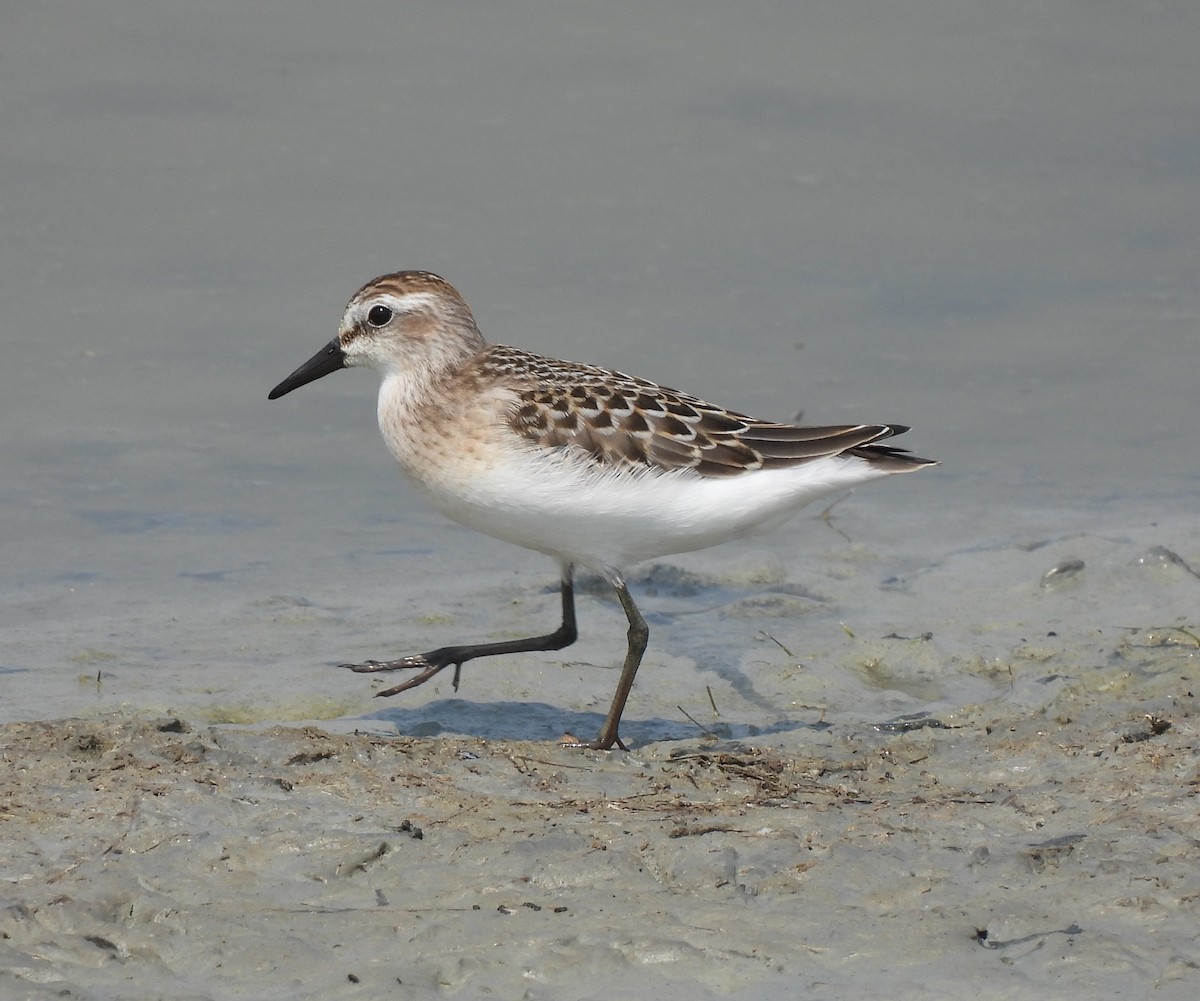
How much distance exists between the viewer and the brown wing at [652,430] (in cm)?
705

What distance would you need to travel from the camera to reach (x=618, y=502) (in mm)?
7020

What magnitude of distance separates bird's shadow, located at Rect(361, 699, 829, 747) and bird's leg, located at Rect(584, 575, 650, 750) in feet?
0.43

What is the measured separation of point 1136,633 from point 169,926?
4.89m

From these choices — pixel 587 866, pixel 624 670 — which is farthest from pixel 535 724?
pixel 587 866

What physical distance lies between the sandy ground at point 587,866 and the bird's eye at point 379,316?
6.55 ft

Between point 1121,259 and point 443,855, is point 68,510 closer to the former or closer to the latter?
point 443,855

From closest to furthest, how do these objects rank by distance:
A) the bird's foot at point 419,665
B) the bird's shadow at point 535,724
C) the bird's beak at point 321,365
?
the bird's shadow at point 535,724 < the bird's foot at point 419,665 < the bird's beak at point 321,365

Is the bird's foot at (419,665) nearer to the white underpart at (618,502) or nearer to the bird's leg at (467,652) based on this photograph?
the bird's leg at (467,652)

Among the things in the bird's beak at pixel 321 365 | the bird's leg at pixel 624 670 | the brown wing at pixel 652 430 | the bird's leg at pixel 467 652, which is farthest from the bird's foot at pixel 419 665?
the bird's beak at pixel 321 365

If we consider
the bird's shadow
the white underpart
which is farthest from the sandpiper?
the bird's shadow

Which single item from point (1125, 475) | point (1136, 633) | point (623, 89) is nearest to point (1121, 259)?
point (1125, 475)

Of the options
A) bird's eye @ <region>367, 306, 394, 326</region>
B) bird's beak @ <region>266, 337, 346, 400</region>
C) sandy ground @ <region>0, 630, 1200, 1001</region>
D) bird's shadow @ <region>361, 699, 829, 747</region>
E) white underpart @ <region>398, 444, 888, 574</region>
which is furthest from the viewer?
bird's beak @ <region>266, 337, 346, 400</region>

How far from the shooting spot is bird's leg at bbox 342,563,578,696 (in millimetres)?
7527

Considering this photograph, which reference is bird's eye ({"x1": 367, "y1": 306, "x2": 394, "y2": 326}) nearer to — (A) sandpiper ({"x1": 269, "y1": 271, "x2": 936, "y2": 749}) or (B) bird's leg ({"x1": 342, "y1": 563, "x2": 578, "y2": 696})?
(A) sandpiper ({"x1": 269, "y1": 271, "x2": 936, "y2": 749})
